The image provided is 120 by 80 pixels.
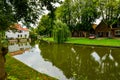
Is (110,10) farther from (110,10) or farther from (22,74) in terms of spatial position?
(22,74)

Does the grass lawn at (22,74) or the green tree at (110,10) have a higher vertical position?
the green tree at (110,10)

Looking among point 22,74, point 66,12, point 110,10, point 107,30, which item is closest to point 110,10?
point 110,10

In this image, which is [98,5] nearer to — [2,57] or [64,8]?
[64,8]

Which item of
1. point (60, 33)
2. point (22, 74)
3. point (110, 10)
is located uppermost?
point (110, 10)

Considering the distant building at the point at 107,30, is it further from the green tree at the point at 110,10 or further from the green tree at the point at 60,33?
the green tree at the point at 60,33

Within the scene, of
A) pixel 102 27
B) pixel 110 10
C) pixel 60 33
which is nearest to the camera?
pixel 60 33

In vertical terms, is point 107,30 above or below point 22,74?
above

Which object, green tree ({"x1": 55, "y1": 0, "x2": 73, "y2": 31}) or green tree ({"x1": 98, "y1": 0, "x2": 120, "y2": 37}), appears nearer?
green tree ({"x1": 98, "y1": 0, "x2": 120, "y2": 37})

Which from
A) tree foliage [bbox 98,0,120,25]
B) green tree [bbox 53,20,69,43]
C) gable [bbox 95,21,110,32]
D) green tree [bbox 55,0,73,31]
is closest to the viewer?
green tree [bbox 53,20,69,43]

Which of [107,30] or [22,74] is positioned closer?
[22,74]

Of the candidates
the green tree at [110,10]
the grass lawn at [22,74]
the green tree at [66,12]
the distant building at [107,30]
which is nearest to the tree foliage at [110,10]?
the green tree at [110,10]

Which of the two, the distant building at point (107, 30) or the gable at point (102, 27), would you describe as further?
the gable at point (102, 27)

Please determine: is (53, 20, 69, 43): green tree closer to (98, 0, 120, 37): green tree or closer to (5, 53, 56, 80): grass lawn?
(98, 0, 120, 37): green tree

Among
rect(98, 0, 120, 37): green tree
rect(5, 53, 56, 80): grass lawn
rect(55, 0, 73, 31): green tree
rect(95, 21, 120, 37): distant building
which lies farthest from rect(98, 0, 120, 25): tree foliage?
rect(5, 53, 56, 80): grass lawn
